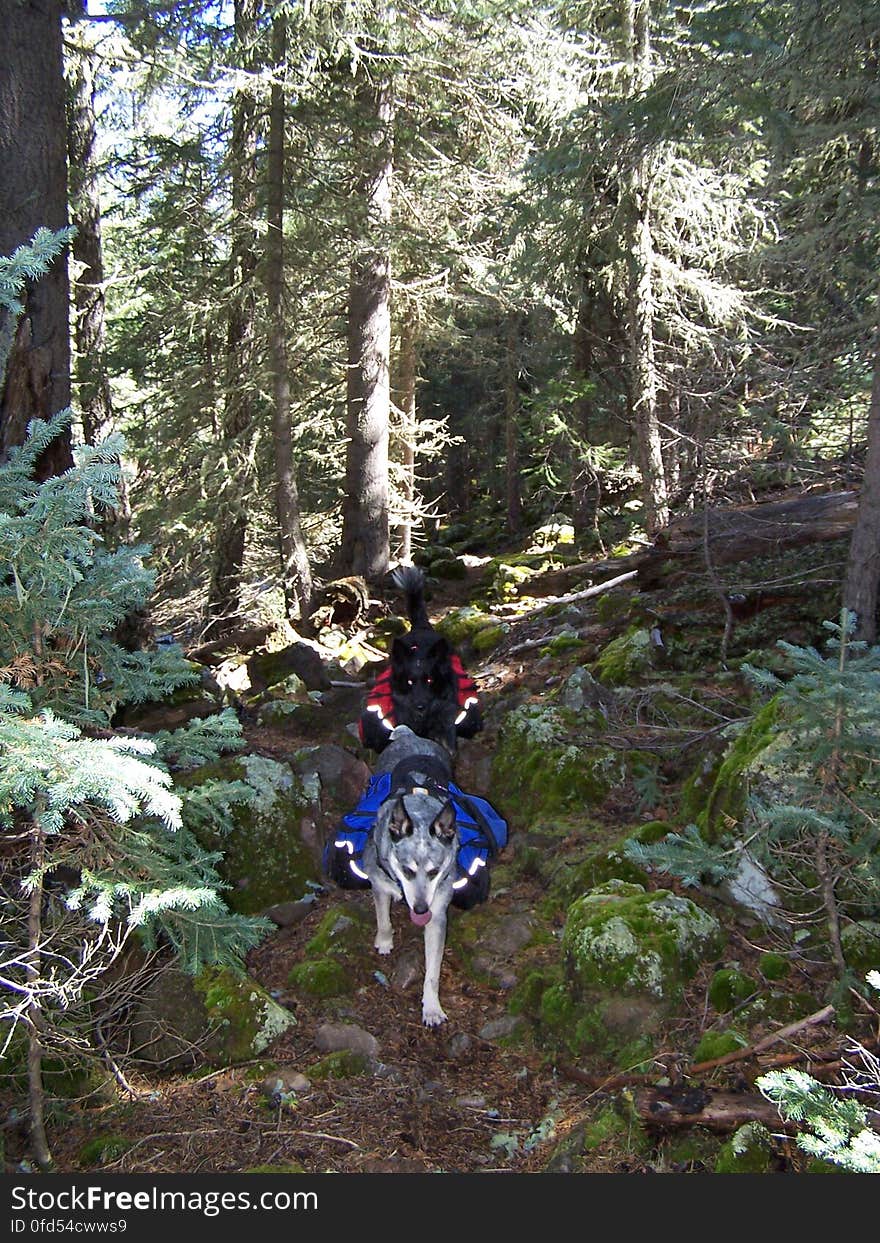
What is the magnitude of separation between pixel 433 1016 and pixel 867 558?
4835 millimetres

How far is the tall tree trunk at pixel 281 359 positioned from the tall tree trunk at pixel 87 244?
93.4 inches

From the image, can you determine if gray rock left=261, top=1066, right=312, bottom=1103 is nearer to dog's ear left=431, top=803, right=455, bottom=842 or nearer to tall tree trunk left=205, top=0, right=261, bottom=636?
dog's ear left=431, top=803, right=455, bottom=842

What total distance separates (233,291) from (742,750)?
34.1 feet

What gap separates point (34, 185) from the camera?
5949 millimetres

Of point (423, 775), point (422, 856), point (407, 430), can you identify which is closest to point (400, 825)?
point (422, 856)

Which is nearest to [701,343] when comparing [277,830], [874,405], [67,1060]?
[874,405]

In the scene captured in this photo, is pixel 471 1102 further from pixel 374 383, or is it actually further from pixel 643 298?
pixel 643 298

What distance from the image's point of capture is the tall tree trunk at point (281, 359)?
1141cm

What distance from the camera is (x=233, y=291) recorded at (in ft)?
39.6

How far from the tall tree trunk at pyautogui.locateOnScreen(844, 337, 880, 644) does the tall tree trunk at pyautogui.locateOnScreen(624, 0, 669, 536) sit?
18.0ft

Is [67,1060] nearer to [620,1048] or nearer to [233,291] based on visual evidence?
[620,1048]

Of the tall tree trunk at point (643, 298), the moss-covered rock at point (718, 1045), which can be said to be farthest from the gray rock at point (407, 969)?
the tall tree trunk at point (643, 298)

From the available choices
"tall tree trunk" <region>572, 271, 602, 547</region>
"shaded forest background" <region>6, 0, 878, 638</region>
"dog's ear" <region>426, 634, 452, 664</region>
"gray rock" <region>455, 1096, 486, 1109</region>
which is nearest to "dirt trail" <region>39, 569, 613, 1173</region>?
"gray rock" <region>455, 1096, 486, 1109</region>

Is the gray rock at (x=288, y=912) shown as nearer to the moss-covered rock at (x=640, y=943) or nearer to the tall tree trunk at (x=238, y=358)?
the moss-covered rock at (x=640, y=943)
